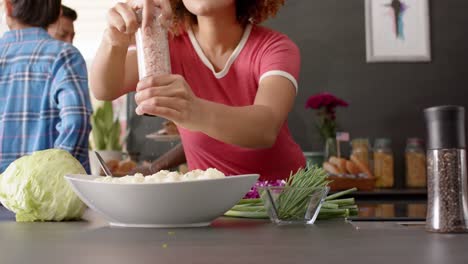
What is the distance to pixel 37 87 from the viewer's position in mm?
2236

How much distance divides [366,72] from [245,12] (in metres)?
2.38

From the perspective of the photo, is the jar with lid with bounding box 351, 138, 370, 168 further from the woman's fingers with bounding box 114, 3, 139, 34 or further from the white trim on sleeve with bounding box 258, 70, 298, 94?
the woman's fingers with bounding box 114, 3, 139, 34

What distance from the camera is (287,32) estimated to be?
13.4ft

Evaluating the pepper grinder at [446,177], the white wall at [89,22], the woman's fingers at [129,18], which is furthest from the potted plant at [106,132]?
the pepper grinder at [446,177]

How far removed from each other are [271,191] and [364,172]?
262 centimetres

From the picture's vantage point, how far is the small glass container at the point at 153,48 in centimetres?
105

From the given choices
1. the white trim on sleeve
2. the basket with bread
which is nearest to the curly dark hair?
the white trim on sleeve

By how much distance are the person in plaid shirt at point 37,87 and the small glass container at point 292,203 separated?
1.20m

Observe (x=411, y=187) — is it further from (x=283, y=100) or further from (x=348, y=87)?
(x=283, y=100)

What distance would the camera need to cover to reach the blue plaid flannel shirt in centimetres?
221

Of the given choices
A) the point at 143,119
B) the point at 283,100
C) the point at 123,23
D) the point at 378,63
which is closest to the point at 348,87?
the point at 378,63

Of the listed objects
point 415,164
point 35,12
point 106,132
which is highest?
point 35,12

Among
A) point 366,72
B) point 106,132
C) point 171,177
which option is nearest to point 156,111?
point 171,177

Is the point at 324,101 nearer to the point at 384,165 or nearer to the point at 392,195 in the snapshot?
the point at 384,165
